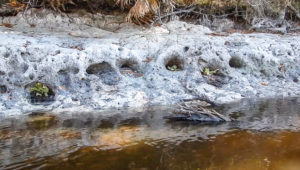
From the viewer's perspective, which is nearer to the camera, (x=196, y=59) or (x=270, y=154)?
(x=270, y=154)

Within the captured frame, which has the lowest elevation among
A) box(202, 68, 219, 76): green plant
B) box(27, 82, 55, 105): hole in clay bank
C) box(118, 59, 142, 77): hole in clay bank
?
box(27, 82, 55, 105): hole in clay bank

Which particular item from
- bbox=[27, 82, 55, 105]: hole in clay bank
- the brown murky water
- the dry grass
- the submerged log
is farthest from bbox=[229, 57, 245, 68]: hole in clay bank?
bbox=[27, 82, 55, 105]: hole in clay bank

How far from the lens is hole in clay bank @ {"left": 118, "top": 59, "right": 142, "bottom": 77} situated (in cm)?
714

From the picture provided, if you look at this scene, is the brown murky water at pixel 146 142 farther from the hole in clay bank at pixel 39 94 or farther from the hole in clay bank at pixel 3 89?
the hole in clay bank at pixel 3 89

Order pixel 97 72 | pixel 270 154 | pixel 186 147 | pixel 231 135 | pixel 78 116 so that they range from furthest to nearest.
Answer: pixel 97 72
pixel 78 116
pixel 231 135
pixel 186 147
pixel 270 154

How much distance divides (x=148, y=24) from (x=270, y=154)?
6.33m

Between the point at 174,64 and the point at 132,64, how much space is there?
1208 mm

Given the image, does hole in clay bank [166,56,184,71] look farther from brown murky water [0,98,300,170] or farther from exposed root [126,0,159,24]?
brown murky water [0,98,300,170]

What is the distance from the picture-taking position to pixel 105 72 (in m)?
7.00

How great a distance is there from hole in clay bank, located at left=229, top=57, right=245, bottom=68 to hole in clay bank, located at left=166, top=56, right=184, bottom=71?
1474 mm

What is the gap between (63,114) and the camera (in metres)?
5.47

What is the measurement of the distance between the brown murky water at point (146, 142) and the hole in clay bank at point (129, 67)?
1635 mm

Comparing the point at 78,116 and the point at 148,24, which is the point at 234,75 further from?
the point at 78,116

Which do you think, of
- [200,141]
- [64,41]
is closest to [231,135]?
[200,141]
